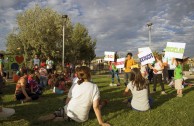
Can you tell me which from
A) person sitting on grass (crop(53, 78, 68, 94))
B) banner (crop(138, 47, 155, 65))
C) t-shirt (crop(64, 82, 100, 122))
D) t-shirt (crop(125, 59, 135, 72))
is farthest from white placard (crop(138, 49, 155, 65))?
t-shirt (crop(64, 82, 100, 122))

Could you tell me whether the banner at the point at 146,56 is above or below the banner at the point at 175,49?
below

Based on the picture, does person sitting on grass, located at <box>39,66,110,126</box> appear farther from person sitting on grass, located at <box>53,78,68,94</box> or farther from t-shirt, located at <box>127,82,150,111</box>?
person sitting on grass, located at <box>53,78,68,94</box>

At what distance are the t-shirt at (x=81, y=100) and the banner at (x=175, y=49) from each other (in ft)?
31.7

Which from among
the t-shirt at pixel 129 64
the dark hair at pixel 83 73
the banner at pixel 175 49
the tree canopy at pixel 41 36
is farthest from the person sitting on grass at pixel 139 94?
the tree canopy at pixel 41 36

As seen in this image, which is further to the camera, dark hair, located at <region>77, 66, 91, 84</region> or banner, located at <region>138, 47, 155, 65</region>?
banner, located at <region>138, 47, 155, 65</region>

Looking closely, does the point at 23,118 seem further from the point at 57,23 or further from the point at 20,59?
the point at 57,23

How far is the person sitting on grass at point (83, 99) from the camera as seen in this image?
6410mm

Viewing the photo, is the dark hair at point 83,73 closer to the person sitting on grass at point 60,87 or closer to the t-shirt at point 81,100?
the t-shirt at point 81,100

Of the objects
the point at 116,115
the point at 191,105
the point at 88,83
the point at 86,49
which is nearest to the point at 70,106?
the point at 88,83

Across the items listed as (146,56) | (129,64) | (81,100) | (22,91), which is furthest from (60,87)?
(81,100)

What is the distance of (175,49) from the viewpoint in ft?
50.3

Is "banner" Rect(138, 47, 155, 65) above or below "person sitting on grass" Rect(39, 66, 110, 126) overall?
above

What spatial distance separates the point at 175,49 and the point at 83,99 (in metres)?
10.1

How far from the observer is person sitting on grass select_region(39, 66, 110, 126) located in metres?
6.41
